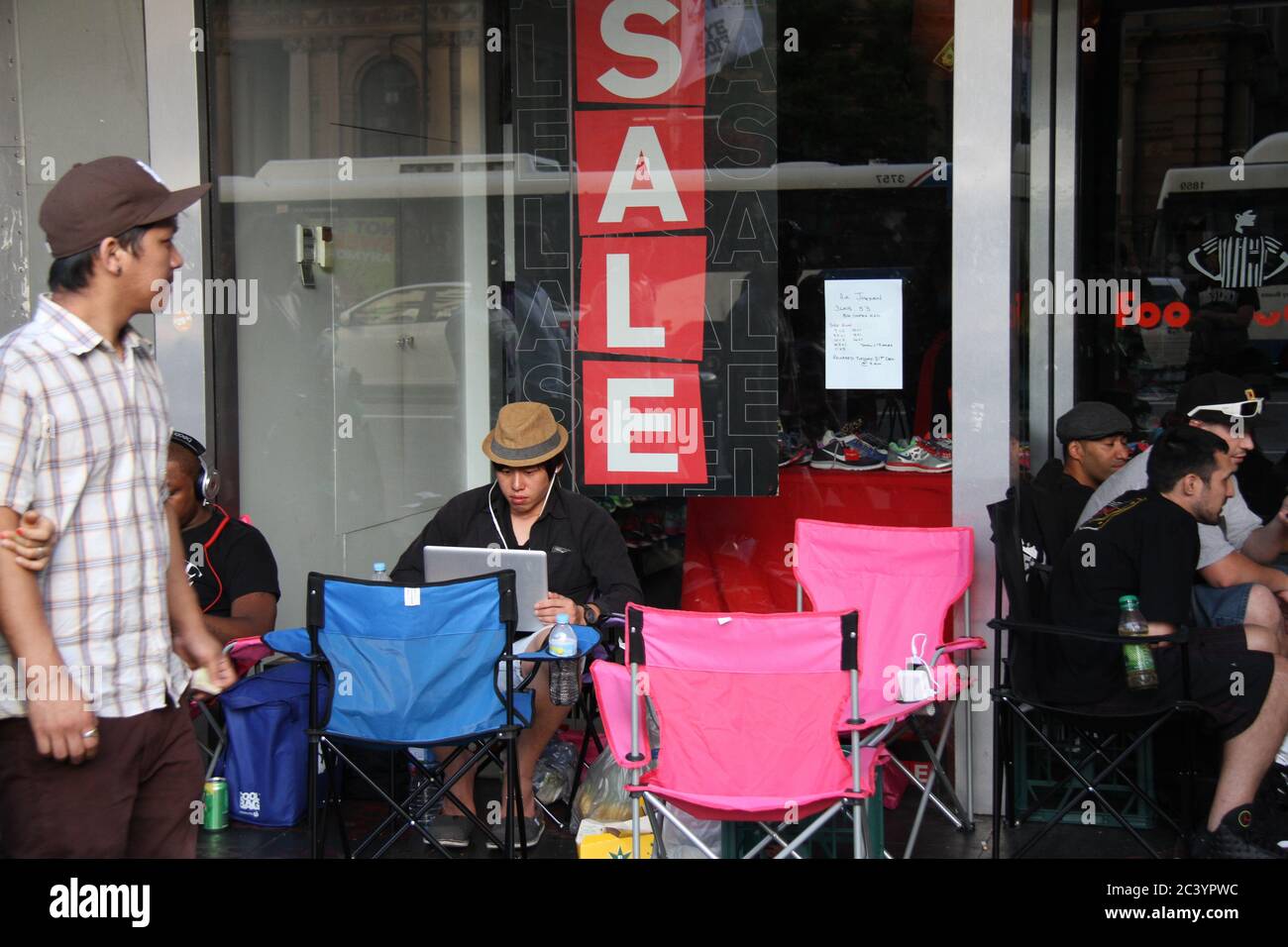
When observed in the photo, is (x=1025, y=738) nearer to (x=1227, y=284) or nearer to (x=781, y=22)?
(x=1227, y=284)

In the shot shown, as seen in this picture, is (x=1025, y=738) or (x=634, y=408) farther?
(x=634, y=408)

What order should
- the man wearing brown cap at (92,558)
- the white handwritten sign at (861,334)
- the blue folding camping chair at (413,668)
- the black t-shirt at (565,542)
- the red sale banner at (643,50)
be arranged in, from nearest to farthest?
the man wearing brown cap at (92,558)
the blue folding camping chair at (413,668)
the black t-shirt at (565,542)
the red sale banner at (643,50)
the white handwritten sign at (861,334)

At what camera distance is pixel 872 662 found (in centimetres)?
457

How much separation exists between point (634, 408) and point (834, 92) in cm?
151

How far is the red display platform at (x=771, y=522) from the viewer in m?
5.37

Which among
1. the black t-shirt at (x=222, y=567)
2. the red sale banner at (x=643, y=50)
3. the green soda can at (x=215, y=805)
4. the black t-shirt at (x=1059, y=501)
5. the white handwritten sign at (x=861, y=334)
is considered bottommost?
the green soda can at (x=215, y=805)

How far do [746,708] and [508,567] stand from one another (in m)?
1.14

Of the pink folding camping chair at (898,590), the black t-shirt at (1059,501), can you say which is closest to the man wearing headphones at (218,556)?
the pink folding camping chair at (898,590)

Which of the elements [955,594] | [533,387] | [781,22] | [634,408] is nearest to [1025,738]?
[955,594]

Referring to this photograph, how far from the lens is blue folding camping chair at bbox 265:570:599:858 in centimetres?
385

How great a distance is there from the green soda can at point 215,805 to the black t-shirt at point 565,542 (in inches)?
36.8

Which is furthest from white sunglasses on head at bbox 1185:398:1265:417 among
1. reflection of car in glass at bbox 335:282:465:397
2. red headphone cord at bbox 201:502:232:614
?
red headphone cord at bbox 201:502:232:614

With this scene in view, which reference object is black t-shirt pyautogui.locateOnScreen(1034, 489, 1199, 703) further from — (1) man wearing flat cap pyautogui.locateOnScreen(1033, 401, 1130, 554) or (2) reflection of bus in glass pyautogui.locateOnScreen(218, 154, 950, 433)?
(2) reflection of bus in glass pyautogui.locateOnScreen(218, 154, 950, 433)

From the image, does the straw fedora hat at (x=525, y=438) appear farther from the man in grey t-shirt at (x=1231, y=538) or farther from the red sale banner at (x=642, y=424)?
the man in grey t-shirt at (x=1231, y=538)
